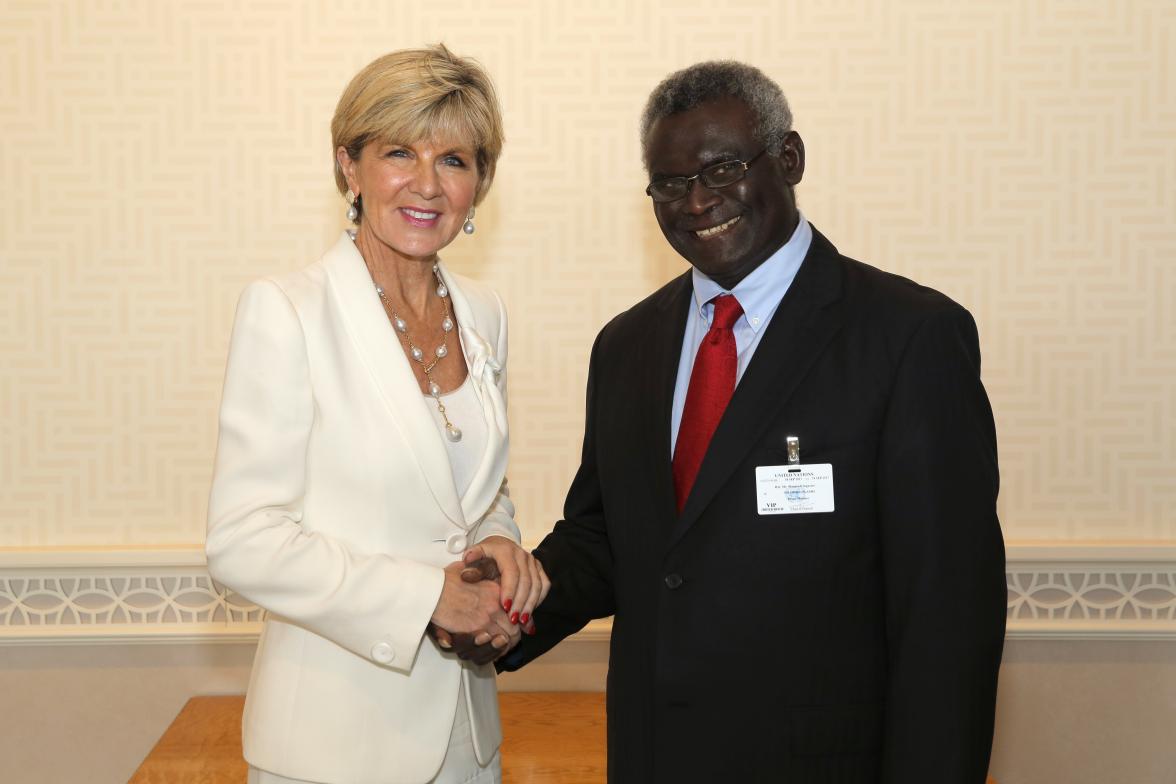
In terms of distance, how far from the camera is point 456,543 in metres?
2.09

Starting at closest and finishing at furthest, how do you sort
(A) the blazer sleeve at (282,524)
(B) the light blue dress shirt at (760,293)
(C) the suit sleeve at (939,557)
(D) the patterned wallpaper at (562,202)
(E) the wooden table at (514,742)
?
(C) the suit sleeve at (939,557) < (A) the blazer sleeve at (282,524) < (B) the light blue dress shirt at (760,293) < (E) the wooden table at (514,742) < (D) the patterned wallpaper at (562,202)

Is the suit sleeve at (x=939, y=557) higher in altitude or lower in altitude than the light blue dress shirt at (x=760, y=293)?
lower

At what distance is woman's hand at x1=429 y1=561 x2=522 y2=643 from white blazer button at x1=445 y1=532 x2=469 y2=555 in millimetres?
24

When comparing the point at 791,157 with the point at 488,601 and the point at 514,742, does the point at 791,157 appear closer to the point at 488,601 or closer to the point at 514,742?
the point at 488,601

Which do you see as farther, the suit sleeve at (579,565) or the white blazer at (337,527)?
the suit sleeve at (579,565)

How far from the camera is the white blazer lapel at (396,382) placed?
2025mm

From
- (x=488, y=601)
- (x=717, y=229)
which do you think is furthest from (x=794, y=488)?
(x=488, y=601)

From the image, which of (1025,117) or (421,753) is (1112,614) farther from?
(421,753)

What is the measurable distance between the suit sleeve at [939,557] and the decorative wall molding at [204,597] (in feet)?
6.43

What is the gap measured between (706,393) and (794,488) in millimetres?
247


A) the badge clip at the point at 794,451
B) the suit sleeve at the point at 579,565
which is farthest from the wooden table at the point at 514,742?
the badge clip at the point at 794,451

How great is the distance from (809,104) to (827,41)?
20 centimetres

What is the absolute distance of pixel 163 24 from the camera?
360 cm

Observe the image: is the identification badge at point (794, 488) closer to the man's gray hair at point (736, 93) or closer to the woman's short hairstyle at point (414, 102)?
the man's gray hair at point (736, 93)
